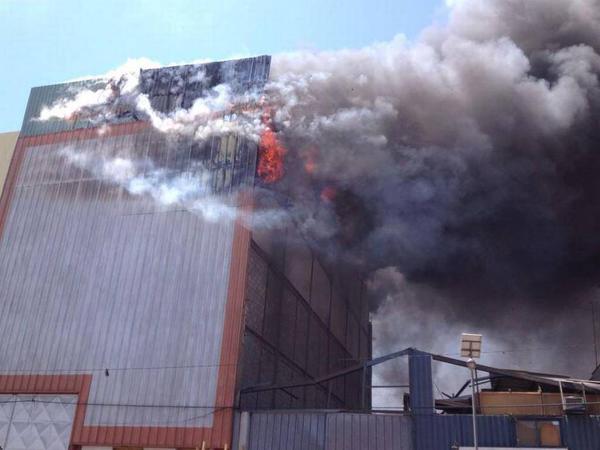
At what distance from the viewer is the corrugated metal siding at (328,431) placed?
20.4 meters

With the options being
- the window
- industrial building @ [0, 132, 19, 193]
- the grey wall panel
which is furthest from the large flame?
industrial building @ [0, 132, 19, 193]

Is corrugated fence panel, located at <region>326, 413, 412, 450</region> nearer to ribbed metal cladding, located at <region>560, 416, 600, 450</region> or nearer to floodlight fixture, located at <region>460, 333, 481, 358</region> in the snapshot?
floodlight fixture, located at <region>460, 333, 481, 358</region>

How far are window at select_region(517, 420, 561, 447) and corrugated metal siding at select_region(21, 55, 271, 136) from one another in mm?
16480

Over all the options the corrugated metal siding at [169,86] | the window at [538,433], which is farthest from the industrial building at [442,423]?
the corrugated metal siding at [169,86]

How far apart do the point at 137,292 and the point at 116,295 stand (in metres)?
0.92

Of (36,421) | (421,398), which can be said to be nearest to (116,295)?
(36,421)

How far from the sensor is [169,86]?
28062mm

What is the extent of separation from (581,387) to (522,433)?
8.90 feet

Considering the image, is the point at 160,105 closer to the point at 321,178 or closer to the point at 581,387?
the point at 321,178

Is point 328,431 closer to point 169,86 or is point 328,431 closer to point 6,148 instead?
point 169,86

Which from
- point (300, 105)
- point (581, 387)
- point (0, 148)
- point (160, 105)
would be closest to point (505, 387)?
point (581, 387)

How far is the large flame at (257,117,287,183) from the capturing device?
25266 mm

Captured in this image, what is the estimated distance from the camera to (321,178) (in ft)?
91.4

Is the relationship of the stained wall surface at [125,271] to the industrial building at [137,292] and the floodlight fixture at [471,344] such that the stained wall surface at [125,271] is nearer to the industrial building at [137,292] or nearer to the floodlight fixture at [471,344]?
the industrial building at [137,292]
